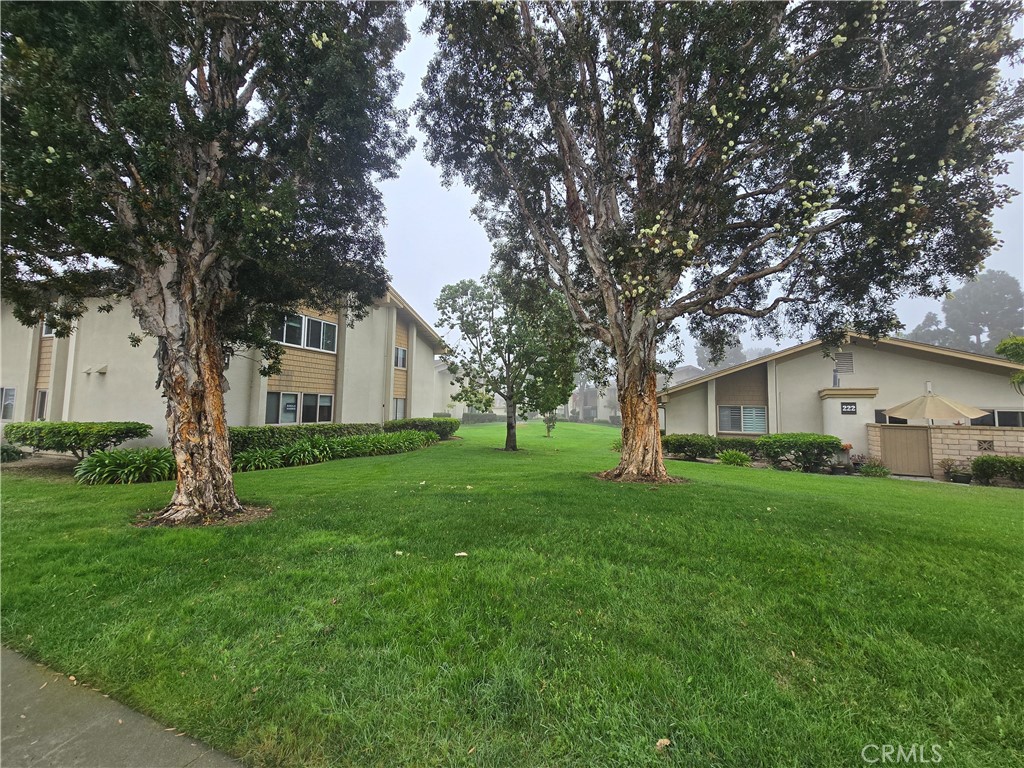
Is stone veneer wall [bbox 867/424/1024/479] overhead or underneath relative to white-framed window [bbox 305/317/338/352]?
underneath

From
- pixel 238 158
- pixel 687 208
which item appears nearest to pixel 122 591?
pixel 238 158

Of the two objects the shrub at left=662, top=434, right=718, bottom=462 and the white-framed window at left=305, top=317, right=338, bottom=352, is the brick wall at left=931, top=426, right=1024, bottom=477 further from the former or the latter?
the white-framed window at left=305, top=317, right=338, bottom=352

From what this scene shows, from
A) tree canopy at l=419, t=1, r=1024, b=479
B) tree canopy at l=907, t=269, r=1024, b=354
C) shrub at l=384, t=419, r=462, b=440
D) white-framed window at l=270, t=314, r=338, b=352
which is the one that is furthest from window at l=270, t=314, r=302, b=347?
tree canopy at l=907, t=269, r=1024, b=354

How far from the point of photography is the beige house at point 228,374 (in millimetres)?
13727

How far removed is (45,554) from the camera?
4520 mm

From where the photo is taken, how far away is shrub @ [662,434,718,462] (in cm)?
1772

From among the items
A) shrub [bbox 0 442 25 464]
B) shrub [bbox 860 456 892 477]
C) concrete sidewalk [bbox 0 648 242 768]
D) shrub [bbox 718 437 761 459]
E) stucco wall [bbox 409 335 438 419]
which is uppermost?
stucco wall [bbox 409 335 438 419]

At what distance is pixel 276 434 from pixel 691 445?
1596 cm

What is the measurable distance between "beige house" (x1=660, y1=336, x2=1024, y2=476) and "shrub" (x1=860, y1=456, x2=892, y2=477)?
10.4 inches

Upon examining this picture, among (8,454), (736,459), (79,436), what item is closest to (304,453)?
(79,436)

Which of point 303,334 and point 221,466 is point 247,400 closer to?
point 303,334

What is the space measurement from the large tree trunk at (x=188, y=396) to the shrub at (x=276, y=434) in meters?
6.32

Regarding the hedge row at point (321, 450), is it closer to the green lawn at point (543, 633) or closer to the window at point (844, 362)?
the green lawn at point (543, 633)

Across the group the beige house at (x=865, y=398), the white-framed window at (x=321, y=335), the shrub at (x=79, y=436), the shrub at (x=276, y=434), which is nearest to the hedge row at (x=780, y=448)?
the beige house at (x=865, y=398)
